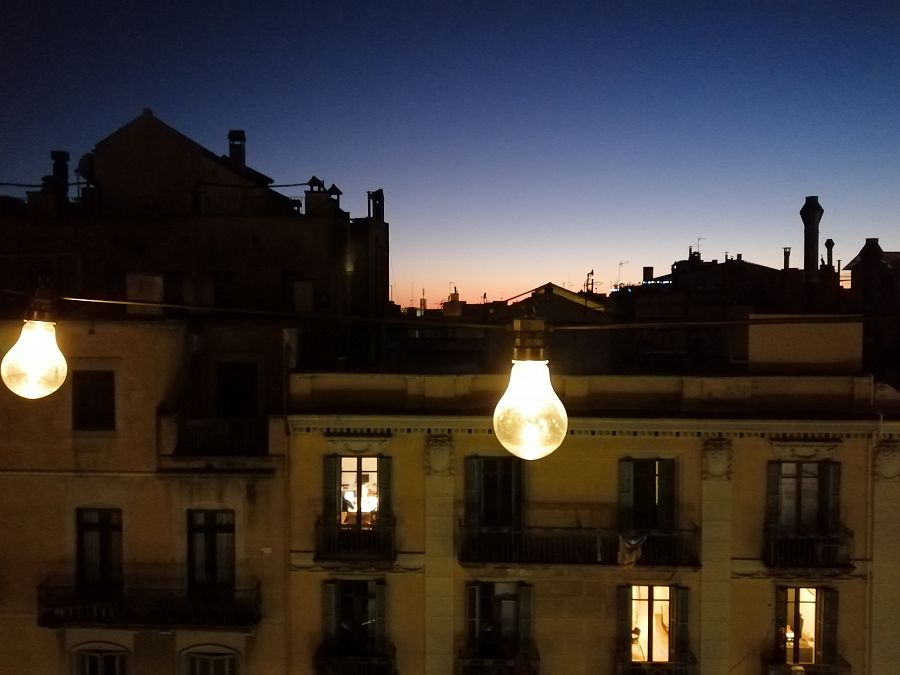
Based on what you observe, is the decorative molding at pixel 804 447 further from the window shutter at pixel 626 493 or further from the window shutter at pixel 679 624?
the window shutter at pixel 679 624

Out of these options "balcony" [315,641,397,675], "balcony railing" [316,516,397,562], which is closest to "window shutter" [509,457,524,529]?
"balcony railing" [316,516,397,562]

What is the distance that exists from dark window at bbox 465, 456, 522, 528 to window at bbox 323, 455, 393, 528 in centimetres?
203

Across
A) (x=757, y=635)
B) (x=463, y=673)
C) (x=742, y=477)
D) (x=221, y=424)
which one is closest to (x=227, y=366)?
(x=221, y=424)

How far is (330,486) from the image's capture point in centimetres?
1502

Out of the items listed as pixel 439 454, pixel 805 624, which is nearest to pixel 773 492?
pixel 805 624

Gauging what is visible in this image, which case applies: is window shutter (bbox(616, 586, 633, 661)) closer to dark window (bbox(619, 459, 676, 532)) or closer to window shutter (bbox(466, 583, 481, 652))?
dark window (bbox(619, 459, 676, 532))

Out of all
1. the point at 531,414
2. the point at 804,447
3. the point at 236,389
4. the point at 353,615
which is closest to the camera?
the point at 531,414

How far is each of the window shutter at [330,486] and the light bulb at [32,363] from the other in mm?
9478

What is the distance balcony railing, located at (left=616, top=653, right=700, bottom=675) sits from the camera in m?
14.3

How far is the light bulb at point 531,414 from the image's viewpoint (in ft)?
15.9

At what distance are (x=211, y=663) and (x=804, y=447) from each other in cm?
1509

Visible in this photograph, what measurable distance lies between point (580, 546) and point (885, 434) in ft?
24.4

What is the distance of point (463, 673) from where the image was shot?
14.6 m

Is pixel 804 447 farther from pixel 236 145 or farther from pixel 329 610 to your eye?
pixel 236 145
